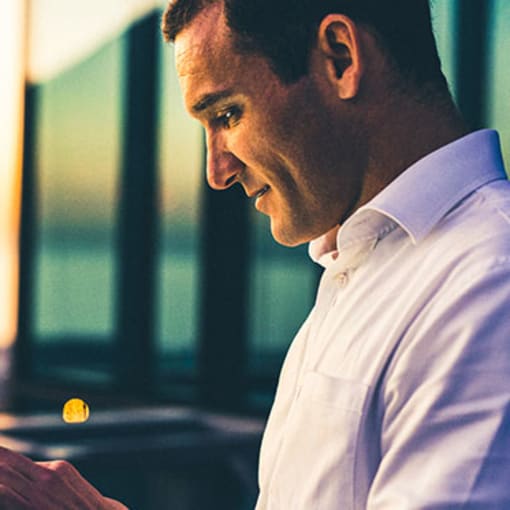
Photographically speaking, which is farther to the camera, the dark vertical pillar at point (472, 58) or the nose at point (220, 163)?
the dark vertical pillar at point (472, 58)

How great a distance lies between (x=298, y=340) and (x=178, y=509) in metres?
3.30

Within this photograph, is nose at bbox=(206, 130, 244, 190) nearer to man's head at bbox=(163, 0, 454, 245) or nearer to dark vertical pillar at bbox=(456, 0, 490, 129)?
man's head at bbox=(163, 0, 454, 245)

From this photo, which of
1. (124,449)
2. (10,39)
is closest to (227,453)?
(124,449)

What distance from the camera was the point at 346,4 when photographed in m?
1.16

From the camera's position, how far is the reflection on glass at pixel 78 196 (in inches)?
220

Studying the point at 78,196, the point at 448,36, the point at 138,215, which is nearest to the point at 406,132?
the point at 448,36

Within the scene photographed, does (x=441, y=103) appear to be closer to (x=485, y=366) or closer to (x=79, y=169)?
(x=485, y=366)

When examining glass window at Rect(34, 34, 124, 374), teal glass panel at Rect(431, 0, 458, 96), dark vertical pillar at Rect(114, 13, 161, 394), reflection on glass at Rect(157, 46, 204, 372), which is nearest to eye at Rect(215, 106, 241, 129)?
teal glass panel at Rect(431, 0, 458, 96)

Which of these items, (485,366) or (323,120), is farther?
(323,120)

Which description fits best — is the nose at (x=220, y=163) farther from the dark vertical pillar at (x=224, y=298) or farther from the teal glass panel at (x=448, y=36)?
the dark vertical pillar at (x=224, y=298)

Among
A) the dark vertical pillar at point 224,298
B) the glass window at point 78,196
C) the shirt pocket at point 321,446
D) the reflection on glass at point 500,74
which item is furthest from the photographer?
the glass window at point 78,196

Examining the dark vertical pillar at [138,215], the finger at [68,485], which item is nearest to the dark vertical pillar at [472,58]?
the dark vertical pillar at [138,215]

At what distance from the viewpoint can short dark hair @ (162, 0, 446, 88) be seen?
117 centimetres

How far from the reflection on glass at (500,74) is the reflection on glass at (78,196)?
8.48ft
